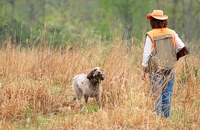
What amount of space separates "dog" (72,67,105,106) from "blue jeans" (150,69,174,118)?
1183 mm

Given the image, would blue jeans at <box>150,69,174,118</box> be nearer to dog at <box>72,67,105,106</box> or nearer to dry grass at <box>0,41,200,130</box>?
dry grass at <box>0,41,200,130</box>

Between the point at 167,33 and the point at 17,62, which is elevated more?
the point at 167,33

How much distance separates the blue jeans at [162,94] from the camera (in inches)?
→ 232

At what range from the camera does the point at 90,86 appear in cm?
730

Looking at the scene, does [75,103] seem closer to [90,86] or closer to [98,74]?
[90,86]

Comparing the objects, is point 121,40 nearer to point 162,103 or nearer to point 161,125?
point 162,103

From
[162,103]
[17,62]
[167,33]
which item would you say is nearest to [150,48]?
[167,33]

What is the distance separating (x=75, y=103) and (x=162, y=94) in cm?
150

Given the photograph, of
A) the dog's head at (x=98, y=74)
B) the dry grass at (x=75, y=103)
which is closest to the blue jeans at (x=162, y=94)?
the dry grass at (x=75, y=103)

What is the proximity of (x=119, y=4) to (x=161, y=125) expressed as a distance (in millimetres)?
21121

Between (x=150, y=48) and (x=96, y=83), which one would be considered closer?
(x=150, y=48)

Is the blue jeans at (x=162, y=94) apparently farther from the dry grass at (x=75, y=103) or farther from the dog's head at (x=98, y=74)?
the dog's head at (x=98, y=74)

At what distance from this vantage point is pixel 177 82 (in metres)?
8.70

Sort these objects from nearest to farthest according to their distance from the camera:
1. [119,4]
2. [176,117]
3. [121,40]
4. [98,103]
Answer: [176,117], [98,103], [121,40], [119,4]
